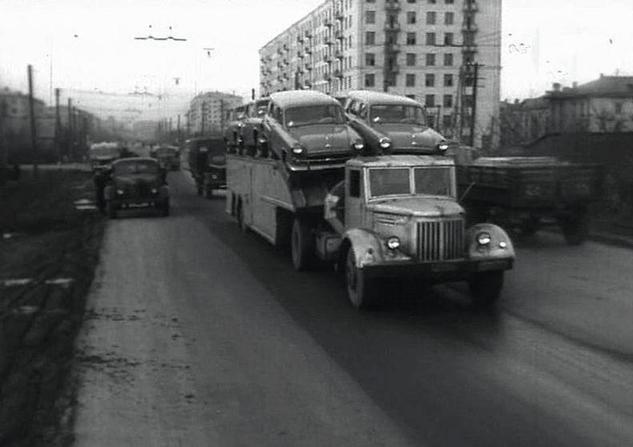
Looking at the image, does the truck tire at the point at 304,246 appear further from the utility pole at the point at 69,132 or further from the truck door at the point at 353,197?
the utility pole at the point at 69,132

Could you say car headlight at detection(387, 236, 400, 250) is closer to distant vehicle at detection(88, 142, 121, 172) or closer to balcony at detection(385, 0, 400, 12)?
distant vehicle at detection(88, 142, 121, 172)

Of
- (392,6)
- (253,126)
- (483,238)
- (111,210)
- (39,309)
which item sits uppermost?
(392,6)

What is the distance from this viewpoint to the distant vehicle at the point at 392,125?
18.1 meters

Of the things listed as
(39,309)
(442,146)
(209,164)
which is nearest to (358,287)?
(39,309)

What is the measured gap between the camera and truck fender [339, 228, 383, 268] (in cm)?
1231

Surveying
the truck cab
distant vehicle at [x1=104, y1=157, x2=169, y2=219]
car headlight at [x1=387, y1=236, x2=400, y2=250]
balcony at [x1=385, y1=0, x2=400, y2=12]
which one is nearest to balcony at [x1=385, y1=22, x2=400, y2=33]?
balcony at [x1=385, y1=0, x2=400, y2=12]

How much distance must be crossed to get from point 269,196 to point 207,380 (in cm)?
1010

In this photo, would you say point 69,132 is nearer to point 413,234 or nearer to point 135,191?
point 135,191

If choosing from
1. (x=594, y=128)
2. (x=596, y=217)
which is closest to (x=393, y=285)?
(x=596, y=217)

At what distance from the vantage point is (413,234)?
1237 cm

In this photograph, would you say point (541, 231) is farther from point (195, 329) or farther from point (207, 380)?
point (207, 380)

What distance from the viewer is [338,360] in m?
9.48

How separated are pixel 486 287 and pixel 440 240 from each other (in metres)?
1.22

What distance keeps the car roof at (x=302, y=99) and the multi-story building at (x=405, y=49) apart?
55457mm
